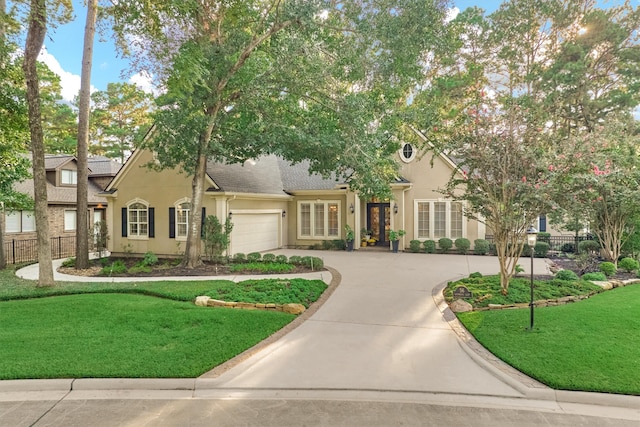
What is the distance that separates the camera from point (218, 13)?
1080 cm

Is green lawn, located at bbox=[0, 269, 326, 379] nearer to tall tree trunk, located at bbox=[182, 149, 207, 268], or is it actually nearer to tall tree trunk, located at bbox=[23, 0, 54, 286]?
tall tree trunk, located at bbox=[23, 0, 54, 286]

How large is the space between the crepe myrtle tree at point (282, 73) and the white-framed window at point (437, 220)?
4366mm

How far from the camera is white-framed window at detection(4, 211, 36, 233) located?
53.0ft

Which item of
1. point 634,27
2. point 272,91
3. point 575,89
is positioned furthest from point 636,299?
point 634,27

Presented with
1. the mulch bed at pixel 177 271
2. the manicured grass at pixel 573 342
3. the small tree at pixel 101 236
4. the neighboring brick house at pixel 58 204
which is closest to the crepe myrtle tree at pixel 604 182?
the manicured grass at pixel 573 342

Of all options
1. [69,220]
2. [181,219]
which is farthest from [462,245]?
[69,220]

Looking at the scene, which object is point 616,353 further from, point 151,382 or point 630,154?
point 630,154

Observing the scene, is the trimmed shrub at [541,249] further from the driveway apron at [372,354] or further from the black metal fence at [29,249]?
the black metal fence at [29,249]

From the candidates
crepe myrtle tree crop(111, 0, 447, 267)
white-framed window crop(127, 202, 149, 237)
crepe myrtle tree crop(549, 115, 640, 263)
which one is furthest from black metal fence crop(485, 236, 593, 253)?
white-framed window crop(127, 202, 149, 237)

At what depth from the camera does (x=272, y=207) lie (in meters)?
17.6

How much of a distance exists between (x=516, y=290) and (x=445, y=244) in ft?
25.8

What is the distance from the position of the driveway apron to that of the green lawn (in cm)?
58

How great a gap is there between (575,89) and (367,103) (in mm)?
14684

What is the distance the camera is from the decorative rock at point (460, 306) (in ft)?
24.3
